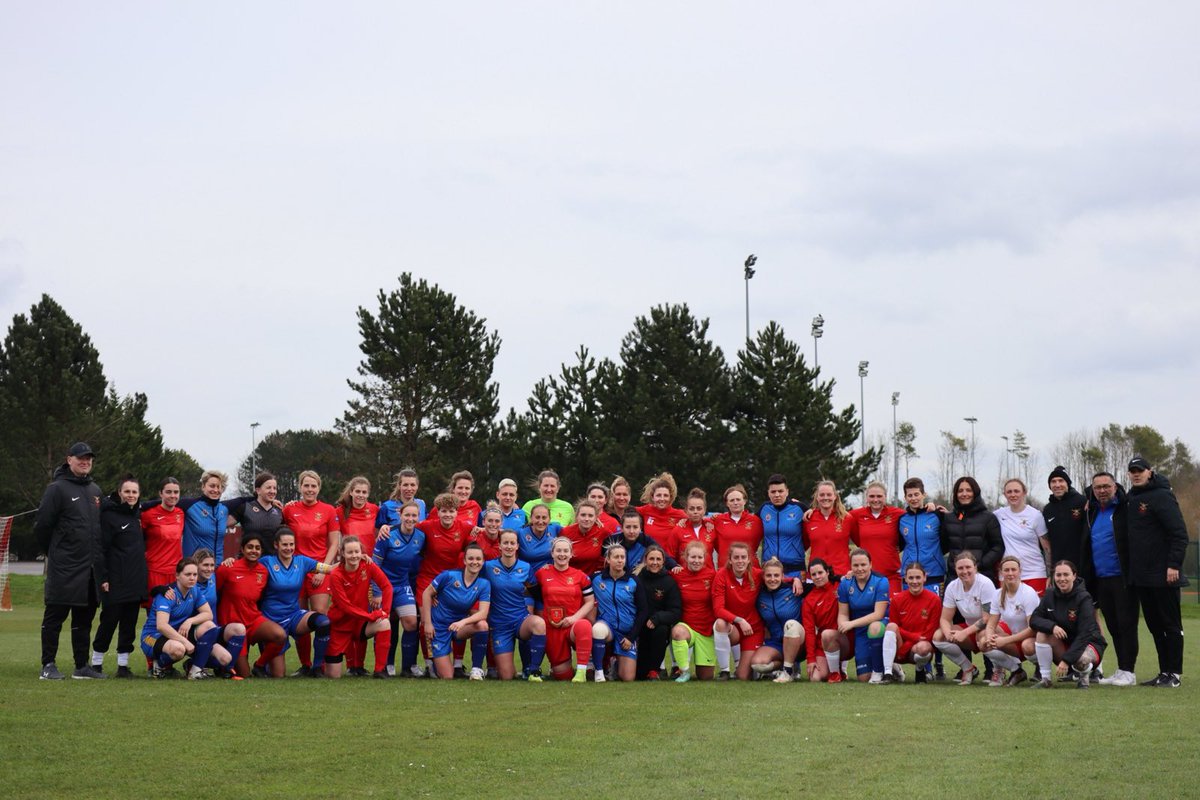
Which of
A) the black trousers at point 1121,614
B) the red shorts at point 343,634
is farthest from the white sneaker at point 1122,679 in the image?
the red shorts at point 343,634

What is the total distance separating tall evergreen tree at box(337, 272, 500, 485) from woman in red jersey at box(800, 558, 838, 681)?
105ft

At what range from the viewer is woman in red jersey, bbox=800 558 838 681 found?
1153 centimetres

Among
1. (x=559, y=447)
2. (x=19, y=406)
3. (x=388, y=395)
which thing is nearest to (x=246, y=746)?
(x=559, y=447)

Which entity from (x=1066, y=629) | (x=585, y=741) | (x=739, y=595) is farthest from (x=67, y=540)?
(x=1066, y=629)

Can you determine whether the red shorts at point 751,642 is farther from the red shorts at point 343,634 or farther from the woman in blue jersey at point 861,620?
the red shorts at point 343,634

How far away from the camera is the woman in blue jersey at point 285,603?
1121 centimetres

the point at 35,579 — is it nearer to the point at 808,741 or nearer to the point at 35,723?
the point at 35,723

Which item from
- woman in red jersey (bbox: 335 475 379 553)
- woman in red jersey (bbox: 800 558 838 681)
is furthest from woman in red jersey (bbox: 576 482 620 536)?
woman in red jersey (bbox: 335 475 379 553)

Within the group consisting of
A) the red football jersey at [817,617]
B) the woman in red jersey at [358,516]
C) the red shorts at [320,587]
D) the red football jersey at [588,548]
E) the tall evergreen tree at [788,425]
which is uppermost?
the tall evergreen tree at [788,425]

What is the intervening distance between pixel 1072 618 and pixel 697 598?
3223 mm

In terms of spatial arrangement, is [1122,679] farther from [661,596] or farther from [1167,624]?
[661,596]

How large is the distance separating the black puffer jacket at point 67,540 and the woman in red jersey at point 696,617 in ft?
16.6

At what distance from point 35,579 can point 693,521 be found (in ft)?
91.9

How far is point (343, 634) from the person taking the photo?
11312 mm
